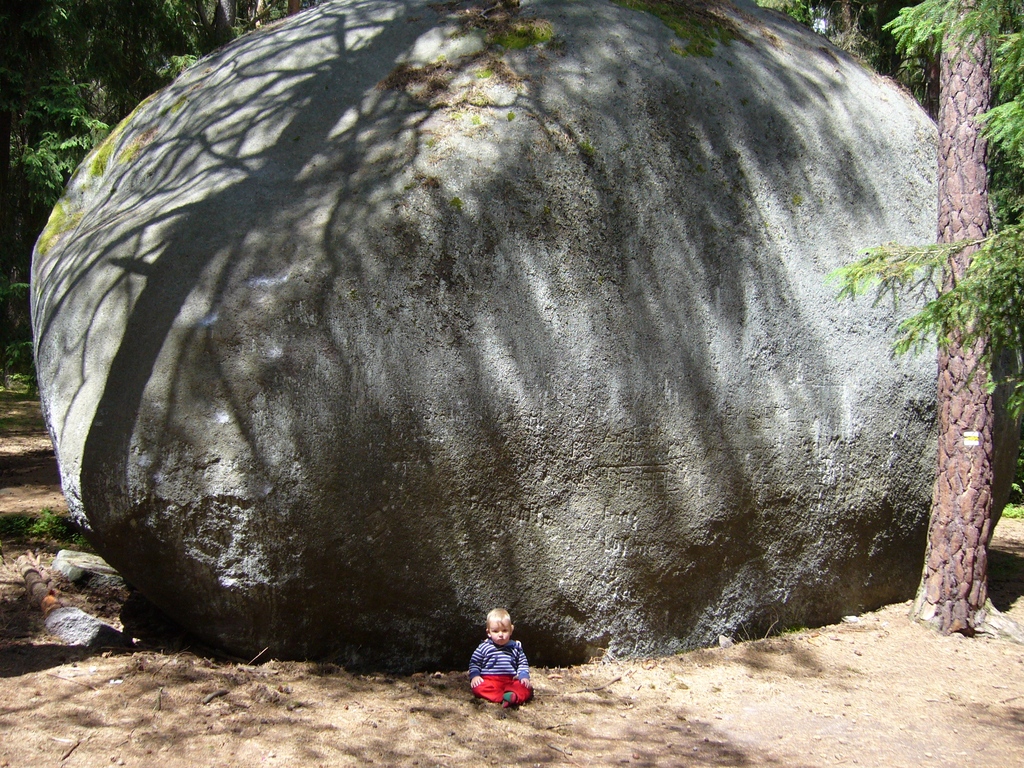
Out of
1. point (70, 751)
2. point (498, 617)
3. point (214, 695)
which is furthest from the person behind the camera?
point (498, 617)

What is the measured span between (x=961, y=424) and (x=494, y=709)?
393cm

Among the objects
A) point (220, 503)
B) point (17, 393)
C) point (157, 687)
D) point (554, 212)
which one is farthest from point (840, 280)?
point (17, 393)

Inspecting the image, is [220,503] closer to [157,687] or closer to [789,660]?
[157,687]

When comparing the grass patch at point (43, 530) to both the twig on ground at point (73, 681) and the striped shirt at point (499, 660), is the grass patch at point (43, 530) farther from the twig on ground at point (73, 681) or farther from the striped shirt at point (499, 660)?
the striped shirt at point (499, 660)

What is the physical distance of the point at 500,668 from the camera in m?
4.67

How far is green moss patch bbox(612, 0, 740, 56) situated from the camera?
641 cm

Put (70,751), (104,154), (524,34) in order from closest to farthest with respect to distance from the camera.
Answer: (70,751), (524,34), (104,154)

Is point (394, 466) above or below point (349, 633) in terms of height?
above

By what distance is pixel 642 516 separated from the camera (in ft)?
17.2

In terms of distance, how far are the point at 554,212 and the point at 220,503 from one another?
8.57ft

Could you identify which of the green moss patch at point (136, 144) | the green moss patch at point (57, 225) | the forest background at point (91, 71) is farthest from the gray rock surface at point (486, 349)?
the forest background at point (91, 71)

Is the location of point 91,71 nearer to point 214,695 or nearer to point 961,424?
point 214,695

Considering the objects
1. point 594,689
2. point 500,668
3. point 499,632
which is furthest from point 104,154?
point 594,689

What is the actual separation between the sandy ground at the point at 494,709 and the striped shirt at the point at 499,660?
0.60 ft
